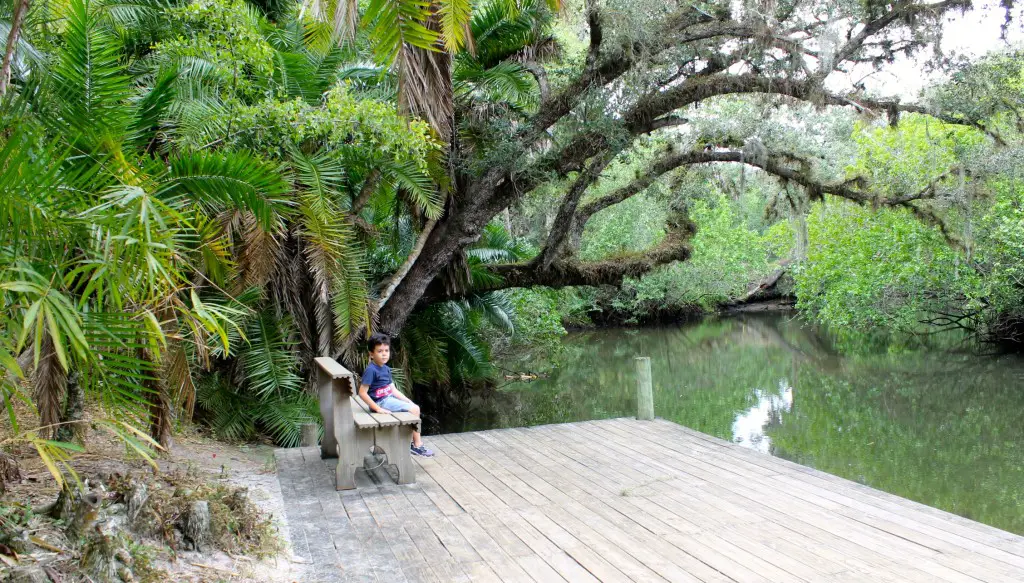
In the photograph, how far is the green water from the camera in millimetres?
10578

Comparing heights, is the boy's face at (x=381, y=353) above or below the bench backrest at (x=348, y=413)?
above

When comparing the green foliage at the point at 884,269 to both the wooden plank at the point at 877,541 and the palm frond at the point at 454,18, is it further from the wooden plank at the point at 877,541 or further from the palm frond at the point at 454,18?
the palm frond at the point at 454,18

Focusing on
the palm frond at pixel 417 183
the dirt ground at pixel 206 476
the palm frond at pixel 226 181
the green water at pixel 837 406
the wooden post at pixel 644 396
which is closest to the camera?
the dirt ground at pixel 206 476

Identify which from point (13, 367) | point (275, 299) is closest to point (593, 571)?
point (13, 367)

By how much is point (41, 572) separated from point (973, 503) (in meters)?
9.93

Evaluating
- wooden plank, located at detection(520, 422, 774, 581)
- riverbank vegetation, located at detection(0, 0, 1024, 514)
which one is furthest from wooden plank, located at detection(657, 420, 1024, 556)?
riverbank vegetation, located at detection(0, 0, 1024, 514)

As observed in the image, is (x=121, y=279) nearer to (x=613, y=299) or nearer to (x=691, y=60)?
(x=691, y=60)

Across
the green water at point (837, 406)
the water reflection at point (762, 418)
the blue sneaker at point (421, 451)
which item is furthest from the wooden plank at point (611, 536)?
the water reflection at point (762, 418)

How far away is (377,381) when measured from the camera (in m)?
6.96

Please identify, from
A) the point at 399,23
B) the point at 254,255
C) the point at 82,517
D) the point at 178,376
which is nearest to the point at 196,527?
the point at 82,517

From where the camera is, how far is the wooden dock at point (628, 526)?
14.7 ft

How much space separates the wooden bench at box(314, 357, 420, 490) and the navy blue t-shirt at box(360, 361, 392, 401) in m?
0.37

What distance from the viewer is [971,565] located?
14.8ft

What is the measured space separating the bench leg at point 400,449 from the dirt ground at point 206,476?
3.18 feet
